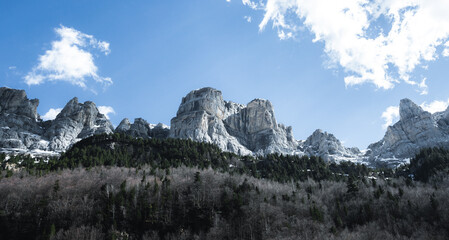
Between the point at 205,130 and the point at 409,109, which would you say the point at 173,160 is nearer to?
the point at 205,130

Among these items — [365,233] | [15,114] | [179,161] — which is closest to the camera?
[365,233]

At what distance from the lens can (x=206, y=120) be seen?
192625 mm

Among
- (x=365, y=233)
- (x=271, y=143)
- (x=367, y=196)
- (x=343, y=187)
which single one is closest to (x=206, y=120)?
(x=271, y=143)

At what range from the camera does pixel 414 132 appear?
607 ft

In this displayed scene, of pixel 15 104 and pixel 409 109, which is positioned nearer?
pixel 409 109

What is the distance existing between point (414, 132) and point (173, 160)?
15699 centimetres

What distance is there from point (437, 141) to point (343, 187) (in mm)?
114999

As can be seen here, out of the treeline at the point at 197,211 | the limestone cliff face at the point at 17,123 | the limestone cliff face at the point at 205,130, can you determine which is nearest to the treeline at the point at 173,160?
the treeline at the point at 197,211

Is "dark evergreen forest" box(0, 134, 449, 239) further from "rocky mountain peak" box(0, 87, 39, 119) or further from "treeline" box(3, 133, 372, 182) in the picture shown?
"rocky mountain peak" box(0, 87, 39, 119)

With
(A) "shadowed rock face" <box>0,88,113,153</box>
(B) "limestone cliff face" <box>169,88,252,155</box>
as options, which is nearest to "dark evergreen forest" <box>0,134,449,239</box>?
(B) "limestone cliff face" <box>169,88,252,155</box>

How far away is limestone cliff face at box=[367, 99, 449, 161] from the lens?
17688 cm

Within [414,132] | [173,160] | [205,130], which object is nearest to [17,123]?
[205,130]

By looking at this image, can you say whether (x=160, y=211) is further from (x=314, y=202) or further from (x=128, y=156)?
(x=128, y=156)

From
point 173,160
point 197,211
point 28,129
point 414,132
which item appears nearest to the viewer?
point 197,211
